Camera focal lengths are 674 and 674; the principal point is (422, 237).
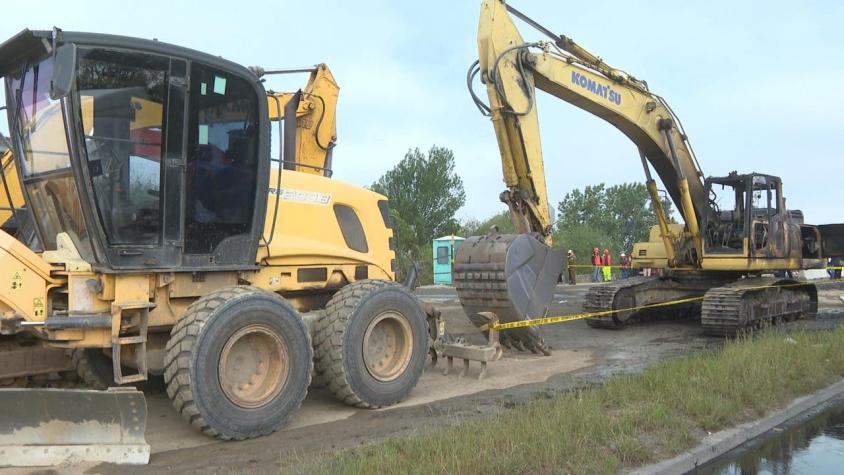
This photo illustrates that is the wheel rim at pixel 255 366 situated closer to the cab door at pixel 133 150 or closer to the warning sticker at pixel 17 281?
the cab door at pixel 133 150

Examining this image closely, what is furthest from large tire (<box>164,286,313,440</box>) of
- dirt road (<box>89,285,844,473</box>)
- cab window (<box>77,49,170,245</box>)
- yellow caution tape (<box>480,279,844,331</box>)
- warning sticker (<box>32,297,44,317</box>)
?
yellow caution tape (<box>480,279,844,331</box>)

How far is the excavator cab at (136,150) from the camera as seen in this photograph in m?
5.06

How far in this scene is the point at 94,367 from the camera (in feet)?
21.0

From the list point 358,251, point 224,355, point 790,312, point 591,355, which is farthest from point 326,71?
point 790,312

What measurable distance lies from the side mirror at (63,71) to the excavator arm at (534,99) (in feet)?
18.8

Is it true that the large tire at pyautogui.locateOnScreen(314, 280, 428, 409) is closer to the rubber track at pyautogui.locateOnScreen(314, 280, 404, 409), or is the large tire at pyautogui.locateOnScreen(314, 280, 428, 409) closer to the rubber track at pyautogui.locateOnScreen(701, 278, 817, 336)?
the rubber track at pyautogui.locateOnScreen(314, 280, 404, 409)

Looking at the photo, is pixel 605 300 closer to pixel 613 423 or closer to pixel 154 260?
pixel 613 423

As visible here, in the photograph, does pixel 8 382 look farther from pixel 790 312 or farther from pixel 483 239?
pixel 790 312

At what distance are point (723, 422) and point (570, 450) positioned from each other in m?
1.87

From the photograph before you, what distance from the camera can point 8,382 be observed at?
19.7ft

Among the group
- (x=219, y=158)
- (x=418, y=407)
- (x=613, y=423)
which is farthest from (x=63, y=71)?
(x=613, y=423)

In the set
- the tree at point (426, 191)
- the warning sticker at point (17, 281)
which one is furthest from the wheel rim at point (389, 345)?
the tree at point (426, 191)

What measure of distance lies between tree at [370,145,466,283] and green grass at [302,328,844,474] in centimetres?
4815

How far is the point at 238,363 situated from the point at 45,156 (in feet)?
7.46
